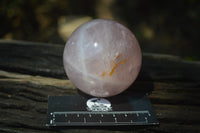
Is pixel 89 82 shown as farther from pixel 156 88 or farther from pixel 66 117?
pixel 156 88

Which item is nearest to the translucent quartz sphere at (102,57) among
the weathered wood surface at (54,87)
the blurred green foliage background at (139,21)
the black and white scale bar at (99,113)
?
the black and white scale bar at (99,113)

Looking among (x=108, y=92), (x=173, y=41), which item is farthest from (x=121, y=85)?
(x=173, y=41)

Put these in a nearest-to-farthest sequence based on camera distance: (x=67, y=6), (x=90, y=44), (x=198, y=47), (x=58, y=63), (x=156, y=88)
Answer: (x=90, y=44), (x=156, y=88), (x=58, y=63), (x=198, y=47), (x=67, y=6)

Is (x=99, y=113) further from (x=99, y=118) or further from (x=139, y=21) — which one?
(x=139, y=21)

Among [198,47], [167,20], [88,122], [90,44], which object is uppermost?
Answer: [167,20]

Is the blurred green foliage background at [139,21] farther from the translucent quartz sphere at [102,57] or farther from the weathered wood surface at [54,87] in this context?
the translucent quartz sphere at [102,57]

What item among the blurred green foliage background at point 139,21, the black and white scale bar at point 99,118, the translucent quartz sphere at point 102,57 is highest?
the blurred green foliage background at point 139,21
